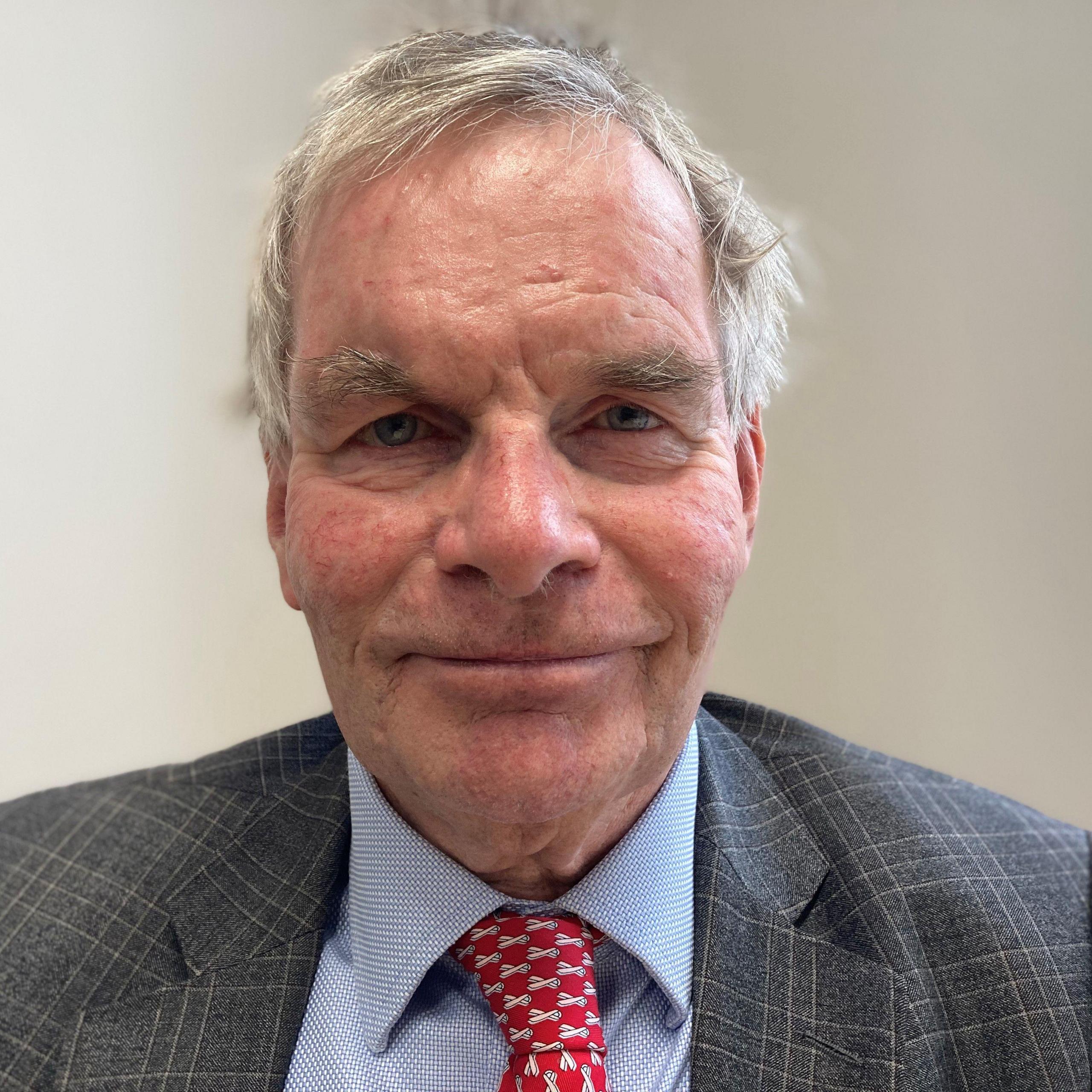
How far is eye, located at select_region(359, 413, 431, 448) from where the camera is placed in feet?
3.94

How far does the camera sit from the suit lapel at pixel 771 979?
1.16 metres

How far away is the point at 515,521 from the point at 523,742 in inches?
9.3

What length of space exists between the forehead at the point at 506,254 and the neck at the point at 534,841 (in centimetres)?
53

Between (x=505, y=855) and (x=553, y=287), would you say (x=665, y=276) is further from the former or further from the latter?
(x=505, y=855)

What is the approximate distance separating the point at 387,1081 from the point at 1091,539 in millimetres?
1561

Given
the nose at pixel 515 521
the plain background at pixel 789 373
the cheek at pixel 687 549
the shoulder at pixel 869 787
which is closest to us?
the nose at pixel 515 521

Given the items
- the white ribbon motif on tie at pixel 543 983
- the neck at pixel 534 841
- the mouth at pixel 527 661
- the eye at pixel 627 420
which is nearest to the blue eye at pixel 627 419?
the eye at pixel 627 420

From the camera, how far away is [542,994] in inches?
45.6

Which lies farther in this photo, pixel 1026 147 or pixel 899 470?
pixel 899 470

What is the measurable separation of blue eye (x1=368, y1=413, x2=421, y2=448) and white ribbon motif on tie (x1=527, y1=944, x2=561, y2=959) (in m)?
0.59

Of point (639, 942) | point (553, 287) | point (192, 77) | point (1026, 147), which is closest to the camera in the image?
point (553, 287)

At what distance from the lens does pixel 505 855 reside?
1229 millimetres

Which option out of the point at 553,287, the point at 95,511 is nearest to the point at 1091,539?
the point at 553,287

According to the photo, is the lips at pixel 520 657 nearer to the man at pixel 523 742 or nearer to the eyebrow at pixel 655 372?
the man at pixel 523 742
